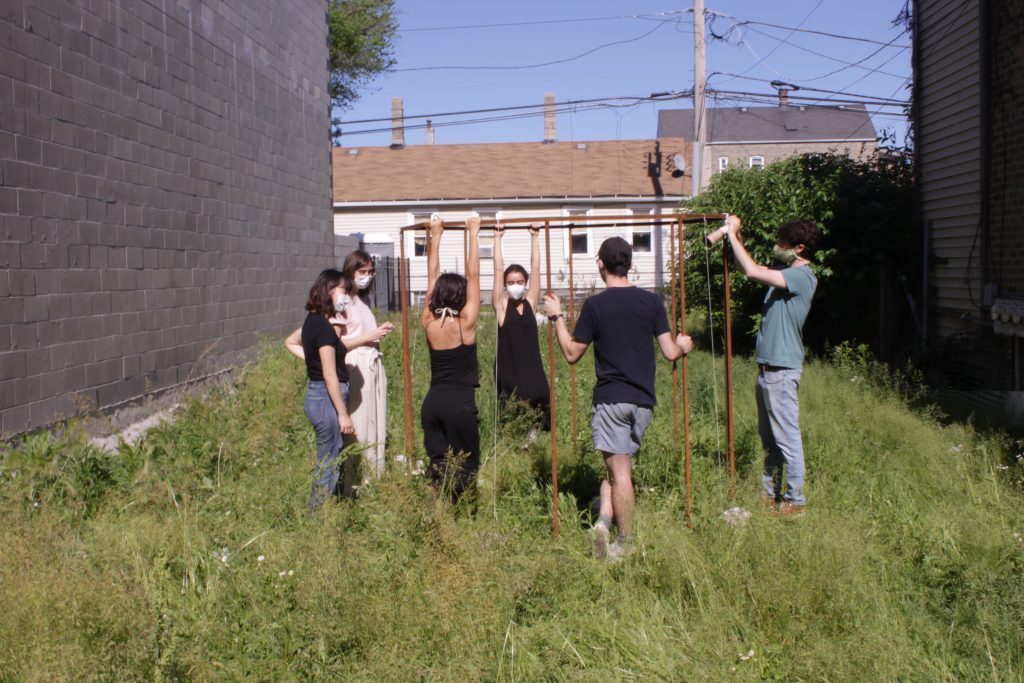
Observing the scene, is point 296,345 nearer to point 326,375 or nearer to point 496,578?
point 326,375

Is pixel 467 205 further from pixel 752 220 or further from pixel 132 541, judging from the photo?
pixel 132 541

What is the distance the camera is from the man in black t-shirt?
4719 mm

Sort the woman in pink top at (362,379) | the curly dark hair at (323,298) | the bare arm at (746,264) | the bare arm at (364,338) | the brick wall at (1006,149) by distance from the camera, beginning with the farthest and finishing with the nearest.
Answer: the brick wall at (1006,149) < the woman in pink top at (362,379) < the bare arm at (364,338) < the curly dark hair at (323,298) < the bare arm at (746,264)

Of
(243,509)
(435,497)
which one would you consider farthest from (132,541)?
(435,497)

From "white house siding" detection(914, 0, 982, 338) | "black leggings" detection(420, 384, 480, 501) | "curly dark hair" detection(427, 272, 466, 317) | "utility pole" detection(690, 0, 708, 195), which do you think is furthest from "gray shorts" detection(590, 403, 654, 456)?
"utility pole" detection(690, 0, 708, 195)

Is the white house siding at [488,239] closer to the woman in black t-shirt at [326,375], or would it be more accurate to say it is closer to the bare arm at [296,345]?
the bare arm at [296,345]

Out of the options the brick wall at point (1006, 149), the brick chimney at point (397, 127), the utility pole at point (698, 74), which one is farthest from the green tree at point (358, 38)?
the brick wall at point (1006, 149)

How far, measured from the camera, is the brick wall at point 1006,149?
8961 millimetres

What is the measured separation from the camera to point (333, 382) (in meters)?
5.25

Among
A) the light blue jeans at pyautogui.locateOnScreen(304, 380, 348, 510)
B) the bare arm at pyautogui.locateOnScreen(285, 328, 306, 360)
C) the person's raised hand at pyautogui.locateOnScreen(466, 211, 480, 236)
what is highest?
the person's raised hand at pyautogui.locateOnScreen(466, 211, 480, 236)

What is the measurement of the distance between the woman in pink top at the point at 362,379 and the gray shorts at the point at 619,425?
62.0 inches

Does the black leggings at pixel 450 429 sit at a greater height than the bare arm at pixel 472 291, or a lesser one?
lesser

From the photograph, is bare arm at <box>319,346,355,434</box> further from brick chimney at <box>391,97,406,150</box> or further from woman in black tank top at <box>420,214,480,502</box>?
brick chimney at <box>391,97,406,150</box>

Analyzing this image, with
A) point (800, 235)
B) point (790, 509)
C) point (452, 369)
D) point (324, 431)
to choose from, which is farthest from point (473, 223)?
point (790, 509)
